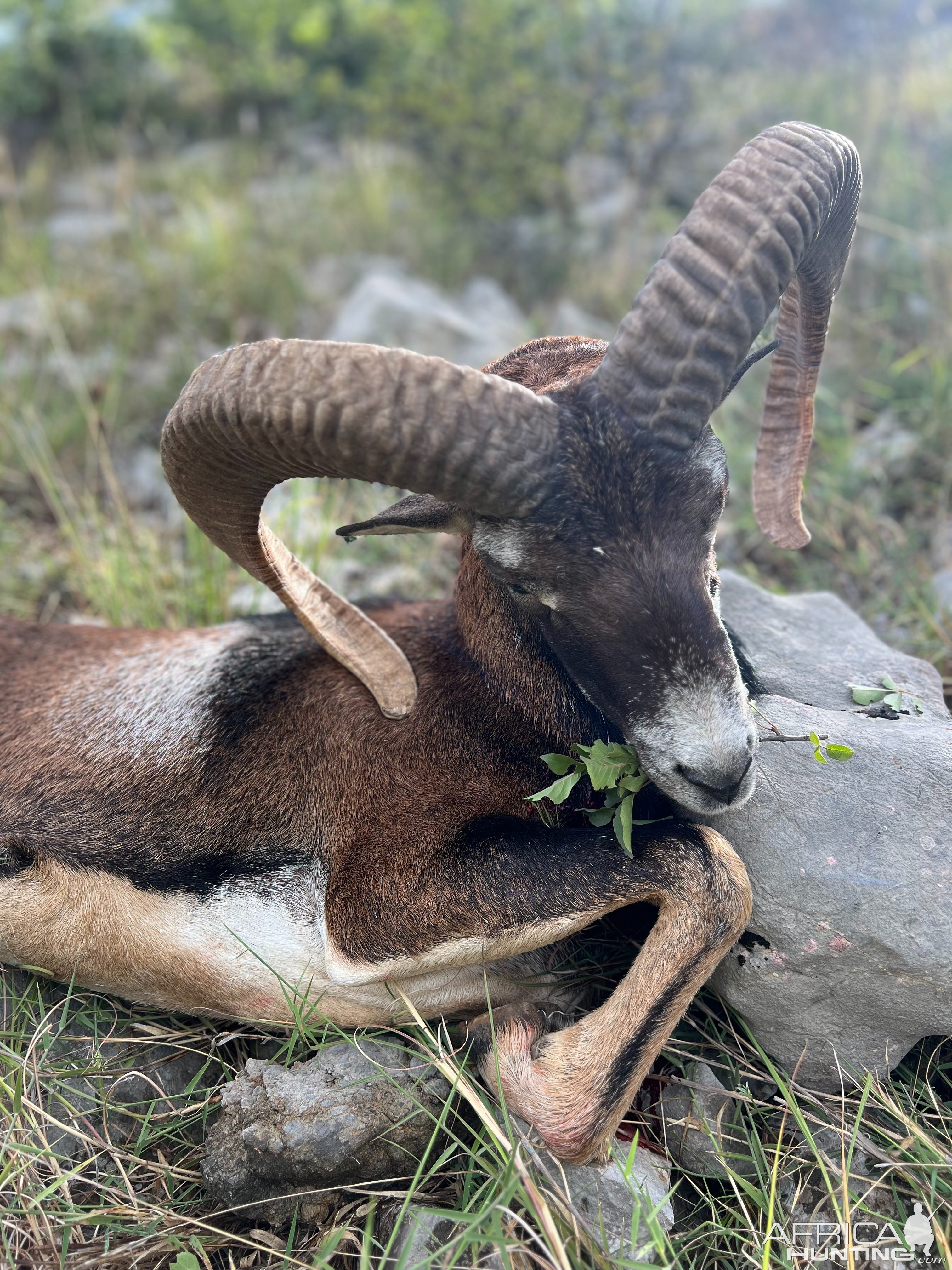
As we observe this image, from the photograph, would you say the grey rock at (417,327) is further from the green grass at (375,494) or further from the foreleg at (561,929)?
the foreleg at (561,929)

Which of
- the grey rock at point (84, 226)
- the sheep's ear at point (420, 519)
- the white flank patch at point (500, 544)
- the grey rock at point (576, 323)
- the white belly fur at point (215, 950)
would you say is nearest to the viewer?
the white flank patch at point (500, 544)

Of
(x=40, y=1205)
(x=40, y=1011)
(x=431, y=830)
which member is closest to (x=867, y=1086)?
(x=431, y=830)

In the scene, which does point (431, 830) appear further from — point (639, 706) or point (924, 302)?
point (924, 302)

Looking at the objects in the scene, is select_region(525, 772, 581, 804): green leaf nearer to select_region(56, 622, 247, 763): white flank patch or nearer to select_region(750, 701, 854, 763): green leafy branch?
select_region(750, 701, 854, 763): green leafy branch

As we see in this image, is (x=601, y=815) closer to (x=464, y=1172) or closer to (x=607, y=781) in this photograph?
(x=607, y=781)

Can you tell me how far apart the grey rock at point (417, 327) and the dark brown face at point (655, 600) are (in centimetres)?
562

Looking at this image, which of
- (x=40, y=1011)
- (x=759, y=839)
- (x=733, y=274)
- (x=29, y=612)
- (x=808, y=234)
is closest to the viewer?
(x=733, y=274)

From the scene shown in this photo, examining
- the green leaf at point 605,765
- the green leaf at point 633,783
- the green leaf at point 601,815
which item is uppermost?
the green leaf at point 605,765

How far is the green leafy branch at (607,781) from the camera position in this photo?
344 cm

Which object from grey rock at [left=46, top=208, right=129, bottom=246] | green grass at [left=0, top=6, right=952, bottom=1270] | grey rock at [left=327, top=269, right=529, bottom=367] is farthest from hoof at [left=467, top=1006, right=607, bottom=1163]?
grey rock at [left=46, top=208, right=129, bottom=246]

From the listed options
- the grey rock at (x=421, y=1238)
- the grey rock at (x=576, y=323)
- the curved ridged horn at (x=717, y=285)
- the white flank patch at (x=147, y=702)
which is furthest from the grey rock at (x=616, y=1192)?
the grey rock at (x=576, y=323)

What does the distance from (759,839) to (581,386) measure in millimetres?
1746

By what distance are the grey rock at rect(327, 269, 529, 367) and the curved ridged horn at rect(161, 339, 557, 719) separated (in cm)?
542

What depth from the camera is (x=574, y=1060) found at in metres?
3.31
